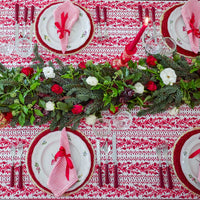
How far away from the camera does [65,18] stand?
1.50 m

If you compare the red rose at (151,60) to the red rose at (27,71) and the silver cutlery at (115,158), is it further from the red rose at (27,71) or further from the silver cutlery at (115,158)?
the red rose at (27,71)

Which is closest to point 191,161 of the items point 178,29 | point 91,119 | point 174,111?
point 174,111

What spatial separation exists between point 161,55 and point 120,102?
0.39 m

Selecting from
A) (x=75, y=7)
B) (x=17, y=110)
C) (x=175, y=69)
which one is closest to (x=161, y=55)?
(x=175, y=69)

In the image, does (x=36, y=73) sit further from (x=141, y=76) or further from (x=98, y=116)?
(x=141, y=76)

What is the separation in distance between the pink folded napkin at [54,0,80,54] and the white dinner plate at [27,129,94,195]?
541 mm

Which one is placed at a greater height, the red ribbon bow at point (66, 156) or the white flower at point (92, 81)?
the white flower at point (92, 81)

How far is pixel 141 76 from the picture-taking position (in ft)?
4.33

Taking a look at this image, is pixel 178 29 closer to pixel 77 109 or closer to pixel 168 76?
pixel 168 76

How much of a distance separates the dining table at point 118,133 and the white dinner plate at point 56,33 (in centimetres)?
3

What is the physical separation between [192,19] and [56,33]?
0.90 m

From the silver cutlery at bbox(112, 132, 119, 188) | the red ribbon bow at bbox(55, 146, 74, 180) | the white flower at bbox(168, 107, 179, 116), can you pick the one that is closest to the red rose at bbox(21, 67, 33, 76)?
the red ribbon bow at bbox(55, 146, 74, 180)

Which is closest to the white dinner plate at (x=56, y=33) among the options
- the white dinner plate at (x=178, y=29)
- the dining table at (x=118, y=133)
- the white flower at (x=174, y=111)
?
the dining table at (x=118, y=133)

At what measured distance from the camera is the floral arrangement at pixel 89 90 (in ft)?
4.23
